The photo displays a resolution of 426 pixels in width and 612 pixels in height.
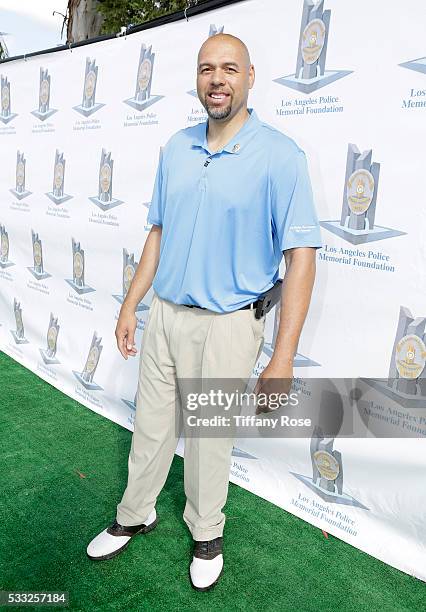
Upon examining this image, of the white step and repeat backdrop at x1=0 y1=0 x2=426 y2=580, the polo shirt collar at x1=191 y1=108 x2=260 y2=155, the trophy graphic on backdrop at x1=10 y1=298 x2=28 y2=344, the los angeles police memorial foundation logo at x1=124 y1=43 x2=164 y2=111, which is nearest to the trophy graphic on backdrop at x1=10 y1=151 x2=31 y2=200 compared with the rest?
the white step and repeat backdrop at x1=0 y1=0 x2=426 y2=580

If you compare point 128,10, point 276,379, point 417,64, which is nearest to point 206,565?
point 276,379

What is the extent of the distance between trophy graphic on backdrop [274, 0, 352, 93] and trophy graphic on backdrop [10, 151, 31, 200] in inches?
91.7

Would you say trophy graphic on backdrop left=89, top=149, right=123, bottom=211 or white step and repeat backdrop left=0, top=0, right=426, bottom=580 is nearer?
white step and repeat backdrop left=0, top=0, right=426, bottom=580

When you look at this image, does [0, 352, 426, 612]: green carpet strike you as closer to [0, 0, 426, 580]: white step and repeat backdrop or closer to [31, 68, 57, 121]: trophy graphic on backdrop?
[0, 0, 426, 580]: white step and repeat backdrop

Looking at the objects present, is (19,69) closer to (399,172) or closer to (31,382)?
(31,382)

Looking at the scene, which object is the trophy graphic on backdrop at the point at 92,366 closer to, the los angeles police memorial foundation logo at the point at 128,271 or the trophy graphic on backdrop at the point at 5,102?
the los angeles police memorial foundation logo at the point at 128,271

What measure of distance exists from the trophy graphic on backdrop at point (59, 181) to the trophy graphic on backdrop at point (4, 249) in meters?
0.81

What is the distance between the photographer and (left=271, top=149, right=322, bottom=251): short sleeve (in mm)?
1681


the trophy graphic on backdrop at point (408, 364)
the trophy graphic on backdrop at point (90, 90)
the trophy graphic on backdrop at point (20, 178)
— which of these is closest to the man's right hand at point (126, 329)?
the trophy graphic on backdrop at point (408, 364)

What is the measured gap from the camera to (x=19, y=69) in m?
3.71

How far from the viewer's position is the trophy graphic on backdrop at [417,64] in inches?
73.1

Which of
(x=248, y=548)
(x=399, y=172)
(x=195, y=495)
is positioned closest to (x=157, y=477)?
(x=195, y=495)

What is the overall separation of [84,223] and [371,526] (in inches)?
92.3

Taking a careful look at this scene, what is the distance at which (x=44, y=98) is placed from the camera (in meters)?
3.51
